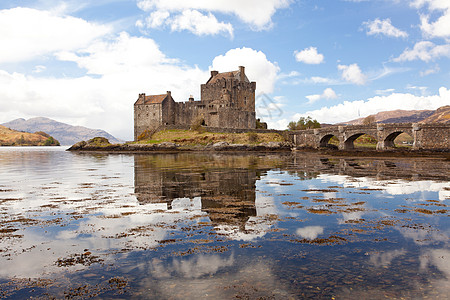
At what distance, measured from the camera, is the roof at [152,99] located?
277 ft

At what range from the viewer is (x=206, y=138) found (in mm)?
74062

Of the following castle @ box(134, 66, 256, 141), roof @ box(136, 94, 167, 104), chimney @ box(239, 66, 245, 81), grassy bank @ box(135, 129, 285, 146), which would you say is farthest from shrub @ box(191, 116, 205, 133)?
chimney @ box(239, 66, 245, 81)

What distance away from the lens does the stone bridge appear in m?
56.4

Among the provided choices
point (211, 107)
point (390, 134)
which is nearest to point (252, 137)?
point (211, 107)

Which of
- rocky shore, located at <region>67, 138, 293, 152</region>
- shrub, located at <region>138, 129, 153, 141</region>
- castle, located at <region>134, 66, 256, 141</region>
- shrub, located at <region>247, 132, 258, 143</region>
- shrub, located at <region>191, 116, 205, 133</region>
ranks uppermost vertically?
castle, located at <region>134, 66, 256, 141</region>

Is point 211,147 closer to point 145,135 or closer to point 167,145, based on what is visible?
point 167,145

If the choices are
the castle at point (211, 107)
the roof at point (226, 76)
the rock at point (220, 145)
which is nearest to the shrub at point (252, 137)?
the rock at point (220, 145)

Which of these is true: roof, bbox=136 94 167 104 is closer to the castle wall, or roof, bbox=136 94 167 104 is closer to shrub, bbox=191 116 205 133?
the castle wall

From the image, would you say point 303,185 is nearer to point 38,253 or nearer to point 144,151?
point 38,253

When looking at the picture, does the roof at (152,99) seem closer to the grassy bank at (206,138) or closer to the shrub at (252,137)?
the grassy bank at (206,138)

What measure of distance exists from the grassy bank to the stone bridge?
10333 millimetres

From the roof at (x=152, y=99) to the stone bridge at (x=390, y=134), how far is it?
1546 inches

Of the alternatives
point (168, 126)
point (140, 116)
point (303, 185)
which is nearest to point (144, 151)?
point (168, 126)

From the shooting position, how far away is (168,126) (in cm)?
8138
